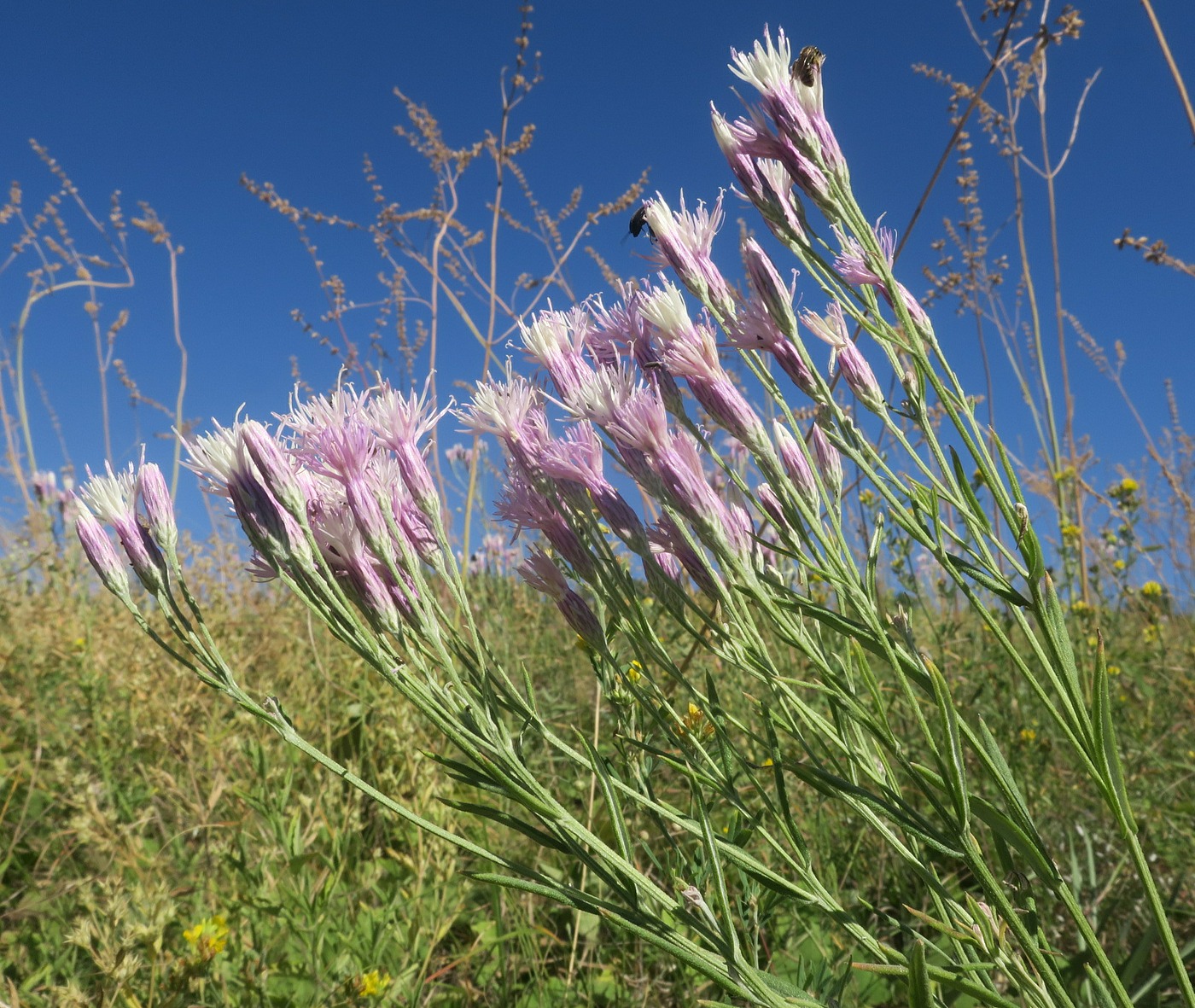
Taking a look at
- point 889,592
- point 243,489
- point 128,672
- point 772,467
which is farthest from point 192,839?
point 889,592

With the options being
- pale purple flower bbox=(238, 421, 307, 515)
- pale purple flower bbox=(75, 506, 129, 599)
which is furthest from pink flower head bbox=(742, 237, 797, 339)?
pale purple flower bbox=(75, 506, 129, 599)

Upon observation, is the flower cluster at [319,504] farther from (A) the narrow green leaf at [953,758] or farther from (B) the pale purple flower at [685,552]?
(A) the narrow green leaf at [953,758]

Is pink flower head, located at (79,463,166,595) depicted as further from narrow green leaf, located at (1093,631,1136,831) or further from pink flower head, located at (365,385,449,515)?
narrow green leaf, located at (1093,631,1136,831)

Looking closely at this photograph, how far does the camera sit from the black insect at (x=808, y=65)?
44.2 inches

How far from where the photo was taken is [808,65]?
1132mm

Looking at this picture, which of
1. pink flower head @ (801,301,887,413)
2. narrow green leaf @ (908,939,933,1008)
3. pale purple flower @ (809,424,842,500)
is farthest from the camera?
pale purple flower @ (809,424,842,500)

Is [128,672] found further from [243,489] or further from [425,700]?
[425,700]

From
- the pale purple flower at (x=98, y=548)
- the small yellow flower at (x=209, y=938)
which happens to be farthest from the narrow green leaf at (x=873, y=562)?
the small yellow flower at (x=209, y=938)

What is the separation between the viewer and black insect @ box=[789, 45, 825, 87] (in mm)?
1123

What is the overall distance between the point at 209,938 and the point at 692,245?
63.7 inches

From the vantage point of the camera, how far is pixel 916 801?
90.6 inches

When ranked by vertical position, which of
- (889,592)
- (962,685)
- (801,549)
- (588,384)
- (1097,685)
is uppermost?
(889,592)

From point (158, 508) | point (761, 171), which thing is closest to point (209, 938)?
point (158, 508)

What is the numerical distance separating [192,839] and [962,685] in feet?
8.38
